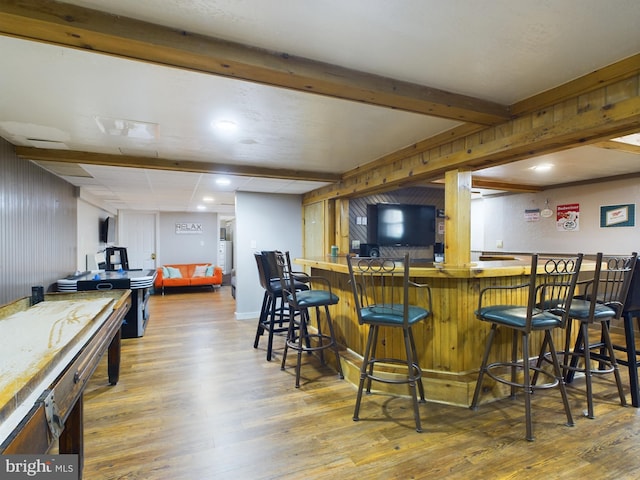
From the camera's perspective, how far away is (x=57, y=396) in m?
1.18

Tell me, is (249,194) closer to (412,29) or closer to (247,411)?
(247,411)

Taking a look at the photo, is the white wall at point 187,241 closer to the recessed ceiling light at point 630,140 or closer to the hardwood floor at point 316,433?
the hardwood floor at point 316,433

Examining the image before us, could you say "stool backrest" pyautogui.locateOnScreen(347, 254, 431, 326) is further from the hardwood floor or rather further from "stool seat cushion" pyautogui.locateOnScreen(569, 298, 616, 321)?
"stool seat cushion" pyautogui.locateOnScreen(569, 298, 616, 321)

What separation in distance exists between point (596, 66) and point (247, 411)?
3039mm

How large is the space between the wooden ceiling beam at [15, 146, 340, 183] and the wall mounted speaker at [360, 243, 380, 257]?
1443mm

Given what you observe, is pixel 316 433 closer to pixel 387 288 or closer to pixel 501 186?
pixel 387 288

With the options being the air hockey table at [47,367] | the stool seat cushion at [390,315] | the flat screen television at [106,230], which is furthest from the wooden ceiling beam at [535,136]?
the flat screen television at [106,230]

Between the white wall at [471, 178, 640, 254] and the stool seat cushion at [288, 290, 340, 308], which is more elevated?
the white wall at [471, 178, 640, 254]

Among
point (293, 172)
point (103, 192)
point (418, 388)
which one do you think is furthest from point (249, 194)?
point (418, 388)

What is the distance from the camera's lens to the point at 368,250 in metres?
5.61

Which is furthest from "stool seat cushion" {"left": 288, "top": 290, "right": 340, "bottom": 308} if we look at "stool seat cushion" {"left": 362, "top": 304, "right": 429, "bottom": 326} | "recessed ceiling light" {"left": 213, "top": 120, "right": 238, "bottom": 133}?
"recessed ceiling light" {"left": 213, "top": 120, "right": 238, "bottom": 133}

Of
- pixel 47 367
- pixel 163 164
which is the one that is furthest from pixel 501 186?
pixel 47 367

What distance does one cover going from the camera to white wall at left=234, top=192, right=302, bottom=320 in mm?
5406

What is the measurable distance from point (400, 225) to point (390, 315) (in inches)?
147
